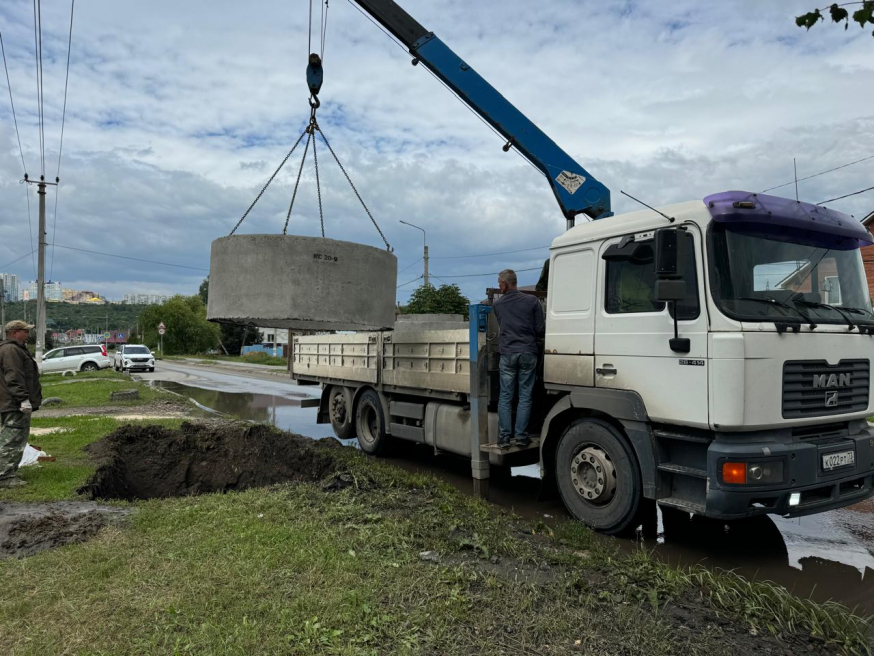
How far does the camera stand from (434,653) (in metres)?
2.95

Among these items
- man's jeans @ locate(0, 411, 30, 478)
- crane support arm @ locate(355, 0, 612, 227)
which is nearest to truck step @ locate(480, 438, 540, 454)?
crane support arm @ locate(355, 0, 612, 227)

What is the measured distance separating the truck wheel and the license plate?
6.58 m

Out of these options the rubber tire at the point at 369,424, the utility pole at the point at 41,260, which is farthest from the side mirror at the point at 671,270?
the utility pole at the point at 41,260

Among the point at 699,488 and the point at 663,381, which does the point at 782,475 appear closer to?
the point at 699,488

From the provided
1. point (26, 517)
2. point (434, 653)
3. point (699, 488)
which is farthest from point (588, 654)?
point (26, 517)

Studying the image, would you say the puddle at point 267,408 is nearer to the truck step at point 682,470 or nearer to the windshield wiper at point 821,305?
the truck step at point 682,470

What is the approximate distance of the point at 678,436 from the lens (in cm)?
456

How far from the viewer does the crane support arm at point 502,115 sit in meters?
7.37

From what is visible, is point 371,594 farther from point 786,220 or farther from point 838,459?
point 786,220

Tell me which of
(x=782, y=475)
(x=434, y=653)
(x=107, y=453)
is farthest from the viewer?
(x=107, y=453)

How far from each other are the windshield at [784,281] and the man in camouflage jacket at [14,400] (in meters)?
6.54

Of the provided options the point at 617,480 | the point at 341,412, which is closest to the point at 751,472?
the point at 617,480

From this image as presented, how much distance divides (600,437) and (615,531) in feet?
2.42

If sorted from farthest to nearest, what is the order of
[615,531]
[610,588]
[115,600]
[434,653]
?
[615,531]
[610,588]
[115,600]
[434,653]
